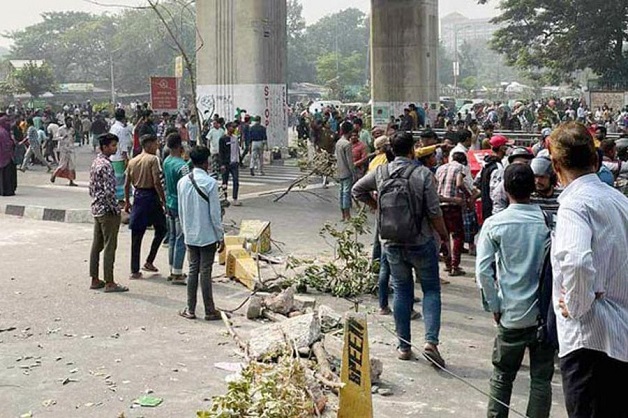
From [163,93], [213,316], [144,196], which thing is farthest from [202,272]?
[163,93]

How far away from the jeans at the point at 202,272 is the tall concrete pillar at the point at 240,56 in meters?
16.8

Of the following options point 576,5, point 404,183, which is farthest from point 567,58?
point 404,183

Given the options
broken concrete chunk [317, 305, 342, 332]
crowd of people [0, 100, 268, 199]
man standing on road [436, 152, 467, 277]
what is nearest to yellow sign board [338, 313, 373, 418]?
broken concrete chunk [317, 305, 342, 332]

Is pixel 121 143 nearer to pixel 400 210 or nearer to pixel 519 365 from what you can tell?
pixel 400 210

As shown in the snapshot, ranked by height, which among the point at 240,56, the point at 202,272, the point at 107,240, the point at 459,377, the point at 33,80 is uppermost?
the point at 33,80

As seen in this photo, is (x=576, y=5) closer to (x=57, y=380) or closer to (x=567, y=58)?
(x=567, y=58)

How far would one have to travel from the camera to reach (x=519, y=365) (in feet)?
16.0

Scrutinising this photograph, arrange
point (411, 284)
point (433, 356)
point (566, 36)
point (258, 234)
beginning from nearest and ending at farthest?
point (433, 356), point (411, 284), point (258, 234), point (566, 36)

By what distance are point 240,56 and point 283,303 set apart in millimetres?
17784

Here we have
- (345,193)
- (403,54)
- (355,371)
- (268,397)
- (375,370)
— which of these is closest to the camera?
(355,371)

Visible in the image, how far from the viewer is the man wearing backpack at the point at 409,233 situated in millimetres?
6609

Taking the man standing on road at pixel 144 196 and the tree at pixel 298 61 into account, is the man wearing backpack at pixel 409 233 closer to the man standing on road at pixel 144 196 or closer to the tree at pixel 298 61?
the man standing on road at pixel 144 196

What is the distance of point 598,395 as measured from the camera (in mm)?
3570

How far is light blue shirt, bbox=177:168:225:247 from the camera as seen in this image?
26.1ft
